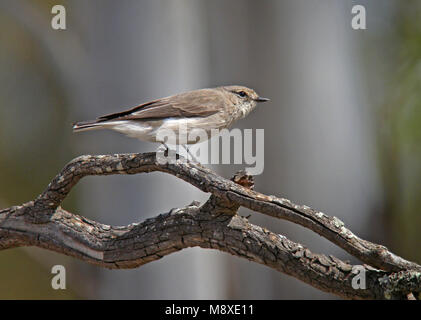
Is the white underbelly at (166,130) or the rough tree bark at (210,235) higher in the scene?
the white underbelly at (166,130)

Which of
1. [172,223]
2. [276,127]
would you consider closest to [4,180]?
[276,127]

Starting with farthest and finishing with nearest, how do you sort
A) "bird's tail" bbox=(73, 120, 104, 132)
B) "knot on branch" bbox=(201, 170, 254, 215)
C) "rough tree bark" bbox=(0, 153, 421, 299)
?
1. "bird's tail" bbox=(73, 120, 104, 132)
2. "knot on branch" bbox=(201, 170, 254, 215)
3. "rough tree bark" bbox=(0, 153, 421, 299)

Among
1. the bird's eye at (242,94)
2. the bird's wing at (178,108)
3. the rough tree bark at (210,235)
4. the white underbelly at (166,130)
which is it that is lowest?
the rough tree bark at (210,235)

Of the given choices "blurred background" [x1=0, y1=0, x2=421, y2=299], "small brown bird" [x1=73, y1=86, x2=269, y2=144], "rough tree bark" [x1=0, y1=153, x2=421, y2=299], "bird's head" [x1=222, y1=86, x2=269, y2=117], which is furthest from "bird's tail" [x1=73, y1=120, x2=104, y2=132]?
"blurred background" [x1=0, y1=0, x2=421, y2=299]

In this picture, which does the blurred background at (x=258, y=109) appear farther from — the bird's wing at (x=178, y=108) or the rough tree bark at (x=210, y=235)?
the rough tree bark at (x=210, y=235)

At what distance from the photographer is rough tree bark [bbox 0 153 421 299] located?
2.26 m

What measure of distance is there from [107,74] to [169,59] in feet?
2.09

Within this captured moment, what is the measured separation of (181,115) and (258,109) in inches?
118

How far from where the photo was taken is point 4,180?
7.05 meters

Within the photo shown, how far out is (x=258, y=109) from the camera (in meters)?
6.01

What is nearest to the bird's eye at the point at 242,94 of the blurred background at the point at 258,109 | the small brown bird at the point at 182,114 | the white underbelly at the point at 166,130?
the small brown bird at the point at 182,114

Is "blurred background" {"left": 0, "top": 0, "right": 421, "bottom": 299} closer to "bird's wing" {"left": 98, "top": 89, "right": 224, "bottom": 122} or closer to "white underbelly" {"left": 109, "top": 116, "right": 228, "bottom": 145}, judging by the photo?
"bird's wing" {"left": 98, "top": 89, "right": 224, "bottom": 122}

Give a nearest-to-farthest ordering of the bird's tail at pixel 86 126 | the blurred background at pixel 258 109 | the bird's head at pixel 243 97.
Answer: the bird's tail at pixel 86 126 → the bird's head at pixel 243 97 → the blurred background at pixel 258 109

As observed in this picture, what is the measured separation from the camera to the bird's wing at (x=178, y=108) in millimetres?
2955
